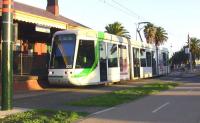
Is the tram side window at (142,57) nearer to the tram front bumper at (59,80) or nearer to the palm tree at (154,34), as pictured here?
the tram front bumper at (59,80)

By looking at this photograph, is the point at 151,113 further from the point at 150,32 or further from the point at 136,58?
the point at 150,32

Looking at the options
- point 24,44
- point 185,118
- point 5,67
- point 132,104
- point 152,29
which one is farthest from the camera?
point 152,29

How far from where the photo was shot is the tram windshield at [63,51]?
88.0 feet

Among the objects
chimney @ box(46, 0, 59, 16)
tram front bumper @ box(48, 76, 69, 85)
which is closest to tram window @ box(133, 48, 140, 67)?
tram front bumper @ box(48, 76, 69, 85)

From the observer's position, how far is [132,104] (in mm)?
18984

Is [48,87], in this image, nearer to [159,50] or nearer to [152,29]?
[159,50]

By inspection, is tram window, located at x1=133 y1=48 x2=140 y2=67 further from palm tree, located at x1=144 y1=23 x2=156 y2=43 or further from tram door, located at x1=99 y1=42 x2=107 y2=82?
palm tree, located at x1=144 y1=23 x2=156 y2=43

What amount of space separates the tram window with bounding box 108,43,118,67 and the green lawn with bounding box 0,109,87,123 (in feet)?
51.3

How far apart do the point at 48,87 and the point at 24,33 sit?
9832 millimetres

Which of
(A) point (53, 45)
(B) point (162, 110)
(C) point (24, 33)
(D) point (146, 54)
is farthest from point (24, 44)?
(B) point (162, 110)

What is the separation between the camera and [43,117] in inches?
534

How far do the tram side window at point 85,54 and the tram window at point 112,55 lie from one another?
291 cm

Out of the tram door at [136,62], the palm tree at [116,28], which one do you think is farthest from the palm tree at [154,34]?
the tram door at [136,62]

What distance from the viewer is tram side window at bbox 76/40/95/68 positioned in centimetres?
2703
